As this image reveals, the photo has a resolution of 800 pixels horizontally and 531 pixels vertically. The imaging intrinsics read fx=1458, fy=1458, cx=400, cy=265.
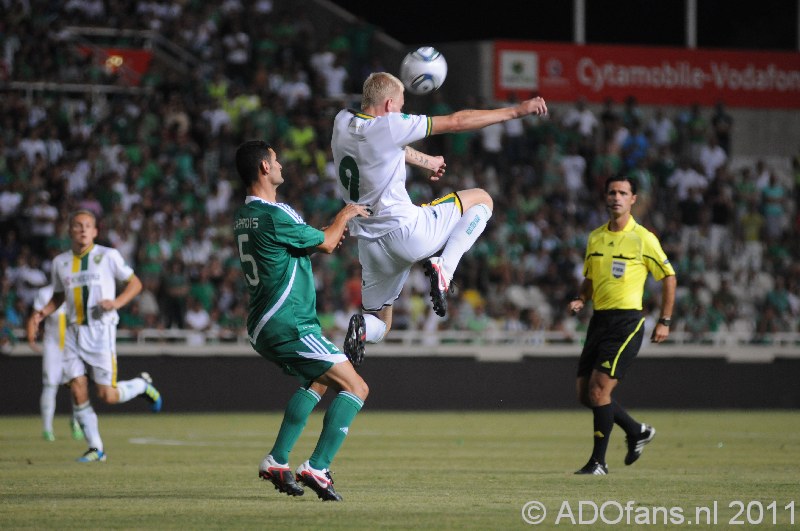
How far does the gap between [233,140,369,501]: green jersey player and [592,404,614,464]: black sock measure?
2946mm

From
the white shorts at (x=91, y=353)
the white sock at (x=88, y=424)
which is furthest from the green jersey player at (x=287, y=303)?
the white shorts at (x=91, y=353)

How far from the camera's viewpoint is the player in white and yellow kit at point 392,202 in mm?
9375

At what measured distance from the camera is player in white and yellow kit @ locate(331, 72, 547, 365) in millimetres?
9375

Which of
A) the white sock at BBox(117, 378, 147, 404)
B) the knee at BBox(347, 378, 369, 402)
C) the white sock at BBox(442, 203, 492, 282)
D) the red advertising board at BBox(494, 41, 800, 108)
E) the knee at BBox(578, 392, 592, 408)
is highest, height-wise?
the red advertising board at BBox(494, 41, 800, 108)

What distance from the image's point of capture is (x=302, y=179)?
23703 millimetres

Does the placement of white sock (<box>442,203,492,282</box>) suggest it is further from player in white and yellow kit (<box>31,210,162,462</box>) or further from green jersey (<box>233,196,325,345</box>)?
player in white and yellow kit (<box>31,210,162,462</box>)

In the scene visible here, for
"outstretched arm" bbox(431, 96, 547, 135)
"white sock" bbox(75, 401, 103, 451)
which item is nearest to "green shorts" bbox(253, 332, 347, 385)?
"outstretched arm" bbox(431, 96, 547, 135)

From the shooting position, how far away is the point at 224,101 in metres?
24.7

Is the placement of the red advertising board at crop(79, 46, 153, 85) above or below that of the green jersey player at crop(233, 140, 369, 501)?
above

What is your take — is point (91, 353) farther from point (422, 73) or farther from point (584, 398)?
point (422, 73)

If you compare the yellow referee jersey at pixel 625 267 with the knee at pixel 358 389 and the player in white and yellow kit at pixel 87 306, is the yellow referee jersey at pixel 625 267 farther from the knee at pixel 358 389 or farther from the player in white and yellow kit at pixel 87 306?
the player in white and yellow kit at pixel 87 306

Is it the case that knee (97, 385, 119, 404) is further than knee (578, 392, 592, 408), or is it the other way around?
knee (97, 385, 119, 404)

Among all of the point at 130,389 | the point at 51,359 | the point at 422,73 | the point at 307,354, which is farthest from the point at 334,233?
the point at 51,359

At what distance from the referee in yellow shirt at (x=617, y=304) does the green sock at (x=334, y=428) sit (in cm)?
311
